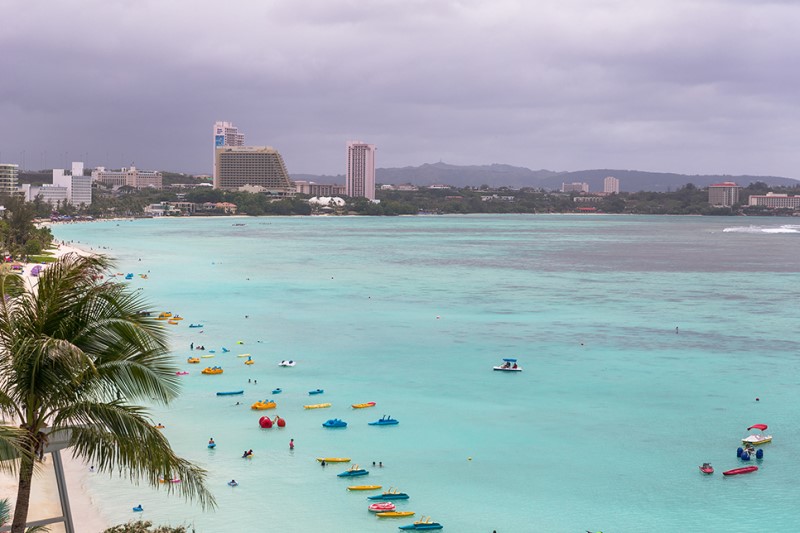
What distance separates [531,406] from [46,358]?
2677 centimetres

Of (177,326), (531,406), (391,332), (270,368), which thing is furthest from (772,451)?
(177,326)

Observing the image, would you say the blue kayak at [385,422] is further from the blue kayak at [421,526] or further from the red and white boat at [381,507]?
the blue kayak at [421,526]

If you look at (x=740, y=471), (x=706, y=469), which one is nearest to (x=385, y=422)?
(x=706, y=469)

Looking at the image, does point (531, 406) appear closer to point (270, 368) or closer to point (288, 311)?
point (270, 368)

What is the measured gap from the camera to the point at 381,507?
78.5 feet

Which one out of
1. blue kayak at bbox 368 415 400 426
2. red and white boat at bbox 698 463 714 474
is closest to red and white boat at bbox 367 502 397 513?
blue kayak at bbox 368 415 400 426

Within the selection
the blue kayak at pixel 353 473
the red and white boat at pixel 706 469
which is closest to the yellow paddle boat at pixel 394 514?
the blue kayak at pixel 353 473

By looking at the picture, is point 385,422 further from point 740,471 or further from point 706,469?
point 740,471

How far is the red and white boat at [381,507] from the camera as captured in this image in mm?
23828

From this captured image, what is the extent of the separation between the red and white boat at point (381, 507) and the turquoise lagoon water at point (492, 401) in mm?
259

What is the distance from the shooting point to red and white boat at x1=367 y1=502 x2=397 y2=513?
23.8 m

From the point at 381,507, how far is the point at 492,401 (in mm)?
12529

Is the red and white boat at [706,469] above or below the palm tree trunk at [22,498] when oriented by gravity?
below

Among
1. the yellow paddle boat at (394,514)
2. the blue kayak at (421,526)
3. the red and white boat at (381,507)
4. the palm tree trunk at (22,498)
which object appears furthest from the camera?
the red and white boat at (381,507)
